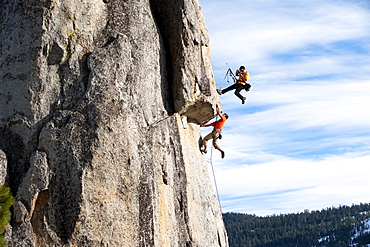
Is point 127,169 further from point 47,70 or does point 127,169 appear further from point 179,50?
point 179,50

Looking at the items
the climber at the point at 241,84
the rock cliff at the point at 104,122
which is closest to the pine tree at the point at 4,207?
the rock cliff at the point at 104,122

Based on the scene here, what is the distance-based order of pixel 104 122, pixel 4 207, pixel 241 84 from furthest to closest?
1. pixel 241 84
2. pixel 104 122
3. pixel 4 207

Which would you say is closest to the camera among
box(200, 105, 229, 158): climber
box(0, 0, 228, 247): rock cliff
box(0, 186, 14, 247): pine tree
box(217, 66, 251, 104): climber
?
box(0, 186, 14, 247): pine tree

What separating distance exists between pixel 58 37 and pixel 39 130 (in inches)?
116

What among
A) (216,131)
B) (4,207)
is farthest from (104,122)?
(216,131)

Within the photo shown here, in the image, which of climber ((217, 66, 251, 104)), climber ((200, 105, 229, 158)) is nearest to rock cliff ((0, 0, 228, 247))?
climber ((200, 105, 229, 158))

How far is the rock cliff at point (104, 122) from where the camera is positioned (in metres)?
13.2

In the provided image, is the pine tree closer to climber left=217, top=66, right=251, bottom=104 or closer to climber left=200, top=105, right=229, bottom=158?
climber left=200, top=105, right=229, bottom=158

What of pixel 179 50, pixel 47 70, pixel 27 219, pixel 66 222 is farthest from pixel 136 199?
pixel 179 50

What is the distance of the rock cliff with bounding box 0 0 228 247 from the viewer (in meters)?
13.2

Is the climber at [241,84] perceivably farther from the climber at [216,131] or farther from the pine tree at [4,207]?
the pine tree at [4,207]

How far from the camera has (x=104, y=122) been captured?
13906 mm

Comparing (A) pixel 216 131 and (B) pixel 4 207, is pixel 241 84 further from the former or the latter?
(B) pixel 4 207

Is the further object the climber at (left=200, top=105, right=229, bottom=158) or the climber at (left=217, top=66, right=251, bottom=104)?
the climber at (left=217, top=66, right=251, bottom=104)
